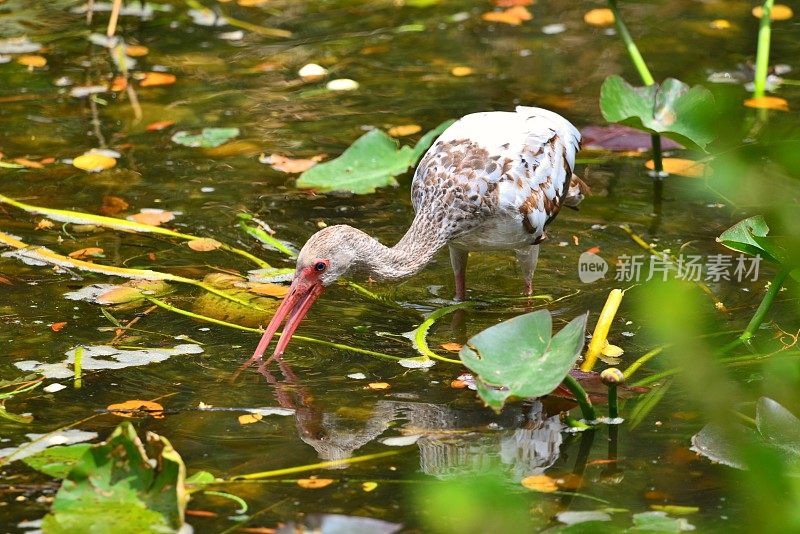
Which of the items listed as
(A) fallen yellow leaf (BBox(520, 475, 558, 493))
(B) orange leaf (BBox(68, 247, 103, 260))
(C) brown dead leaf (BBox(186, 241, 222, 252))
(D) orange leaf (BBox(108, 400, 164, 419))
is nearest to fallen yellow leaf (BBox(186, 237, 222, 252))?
(C) brown dead leaf (BBox(186, 241, 222, 252))

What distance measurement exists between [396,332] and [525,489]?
1.52 meters

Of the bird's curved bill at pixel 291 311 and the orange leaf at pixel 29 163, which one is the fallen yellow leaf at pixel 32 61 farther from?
the bird's curved bill at pixel 291 311

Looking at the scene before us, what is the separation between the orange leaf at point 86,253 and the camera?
5.83m

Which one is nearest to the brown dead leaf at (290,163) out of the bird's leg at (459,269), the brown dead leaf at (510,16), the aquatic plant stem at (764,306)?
the bird's leg at (459,269)

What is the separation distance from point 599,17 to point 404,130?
2.66 metres

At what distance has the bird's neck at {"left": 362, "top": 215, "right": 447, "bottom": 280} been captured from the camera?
5156 millimetres

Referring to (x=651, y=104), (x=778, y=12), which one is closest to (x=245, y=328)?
(x=651, y=104)

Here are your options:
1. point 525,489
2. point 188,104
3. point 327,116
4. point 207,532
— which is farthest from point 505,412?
point 188,104

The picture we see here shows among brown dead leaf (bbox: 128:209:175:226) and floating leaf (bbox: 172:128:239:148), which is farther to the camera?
floating leaf (bbox: 172:128:239:148)

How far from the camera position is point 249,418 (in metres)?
4.37

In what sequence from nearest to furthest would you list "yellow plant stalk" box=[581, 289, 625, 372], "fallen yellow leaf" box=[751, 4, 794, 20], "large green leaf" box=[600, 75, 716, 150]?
"yellow plant stalk" box=[581, 289, 625, 372]
"large green leaf" box=[600, 75, 716, 150]
"fallen yellow leaf" box=[751, 4, 794, 20]

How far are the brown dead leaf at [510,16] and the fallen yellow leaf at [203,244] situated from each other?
4.09m

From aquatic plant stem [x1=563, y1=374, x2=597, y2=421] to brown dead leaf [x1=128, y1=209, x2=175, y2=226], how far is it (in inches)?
116

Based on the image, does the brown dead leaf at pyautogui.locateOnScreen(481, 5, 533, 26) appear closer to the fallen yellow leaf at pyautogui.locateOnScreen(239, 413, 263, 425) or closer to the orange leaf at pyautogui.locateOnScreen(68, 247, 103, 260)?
the orange leaf at pyautogui.locateOnScreen(68, 247, 103, 260)
